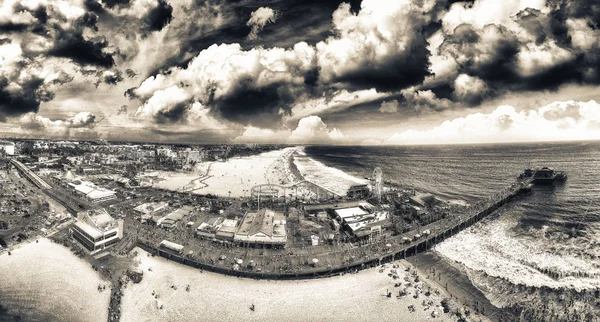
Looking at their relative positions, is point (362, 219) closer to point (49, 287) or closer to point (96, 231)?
point (96, 231)

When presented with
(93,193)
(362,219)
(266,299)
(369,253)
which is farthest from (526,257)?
(93,193)

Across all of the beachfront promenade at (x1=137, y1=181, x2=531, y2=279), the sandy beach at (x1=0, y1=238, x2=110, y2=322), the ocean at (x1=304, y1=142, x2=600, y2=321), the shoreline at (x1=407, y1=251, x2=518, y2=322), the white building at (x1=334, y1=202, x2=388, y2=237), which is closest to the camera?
the sandy beach at (x1=0, y1=238, x2=110, y2=322)

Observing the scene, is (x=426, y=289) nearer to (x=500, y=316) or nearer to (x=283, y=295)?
(x=500, y=316)

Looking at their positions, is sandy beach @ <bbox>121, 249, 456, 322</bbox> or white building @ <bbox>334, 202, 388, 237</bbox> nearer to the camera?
sandy beach @ <bbox>121, 249, 456, 322</bbox>

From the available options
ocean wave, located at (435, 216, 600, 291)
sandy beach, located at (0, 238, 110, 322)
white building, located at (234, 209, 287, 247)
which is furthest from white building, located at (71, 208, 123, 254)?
ocean wave, located at (435, 216, 600, 291)

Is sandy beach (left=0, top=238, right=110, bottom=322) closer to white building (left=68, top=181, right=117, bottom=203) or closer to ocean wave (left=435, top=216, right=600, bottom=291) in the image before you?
white building (left=68, top=181, right=117, bottom=203)
